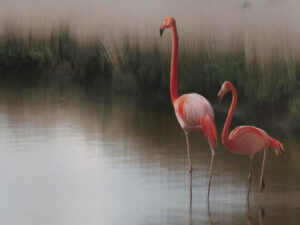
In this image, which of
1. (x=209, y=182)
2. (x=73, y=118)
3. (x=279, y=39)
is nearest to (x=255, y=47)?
(x=279, y=39)

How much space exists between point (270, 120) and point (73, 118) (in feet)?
8.18

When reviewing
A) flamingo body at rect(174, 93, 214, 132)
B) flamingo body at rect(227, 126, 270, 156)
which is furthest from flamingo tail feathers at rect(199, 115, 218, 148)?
flamingo body at rect(227, 126, 270, 156)

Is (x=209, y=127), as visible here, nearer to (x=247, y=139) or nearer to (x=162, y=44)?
(x=247, y=139)

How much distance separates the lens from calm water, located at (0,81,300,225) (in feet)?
23.7

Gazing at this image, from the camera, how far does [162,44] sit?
551 inches

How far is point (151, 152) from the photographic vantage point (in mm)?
9586

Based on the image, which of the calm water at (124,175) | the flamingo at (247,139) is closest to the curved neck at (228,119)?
the flamingo at (247,139)

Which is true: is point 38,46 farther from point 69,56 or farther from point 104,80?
point 104,80

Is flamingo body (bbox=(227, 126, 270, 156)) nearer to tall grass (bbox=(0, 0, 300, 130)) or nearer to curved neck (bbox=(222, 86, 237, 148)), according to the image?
curved neck (bbox=(222, 86, 237, 148))

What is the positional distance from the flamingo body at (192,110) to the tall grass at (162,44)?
266cm

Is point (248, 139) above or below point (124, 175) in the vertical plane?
above

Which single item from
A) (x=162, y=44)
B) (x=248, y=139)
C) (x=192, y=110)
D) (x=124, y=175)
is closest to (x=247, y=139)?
(x=248, y=139)

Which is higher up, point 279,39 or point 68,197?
point 279,39

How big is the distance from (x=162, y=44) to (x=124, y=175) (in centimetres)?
567
